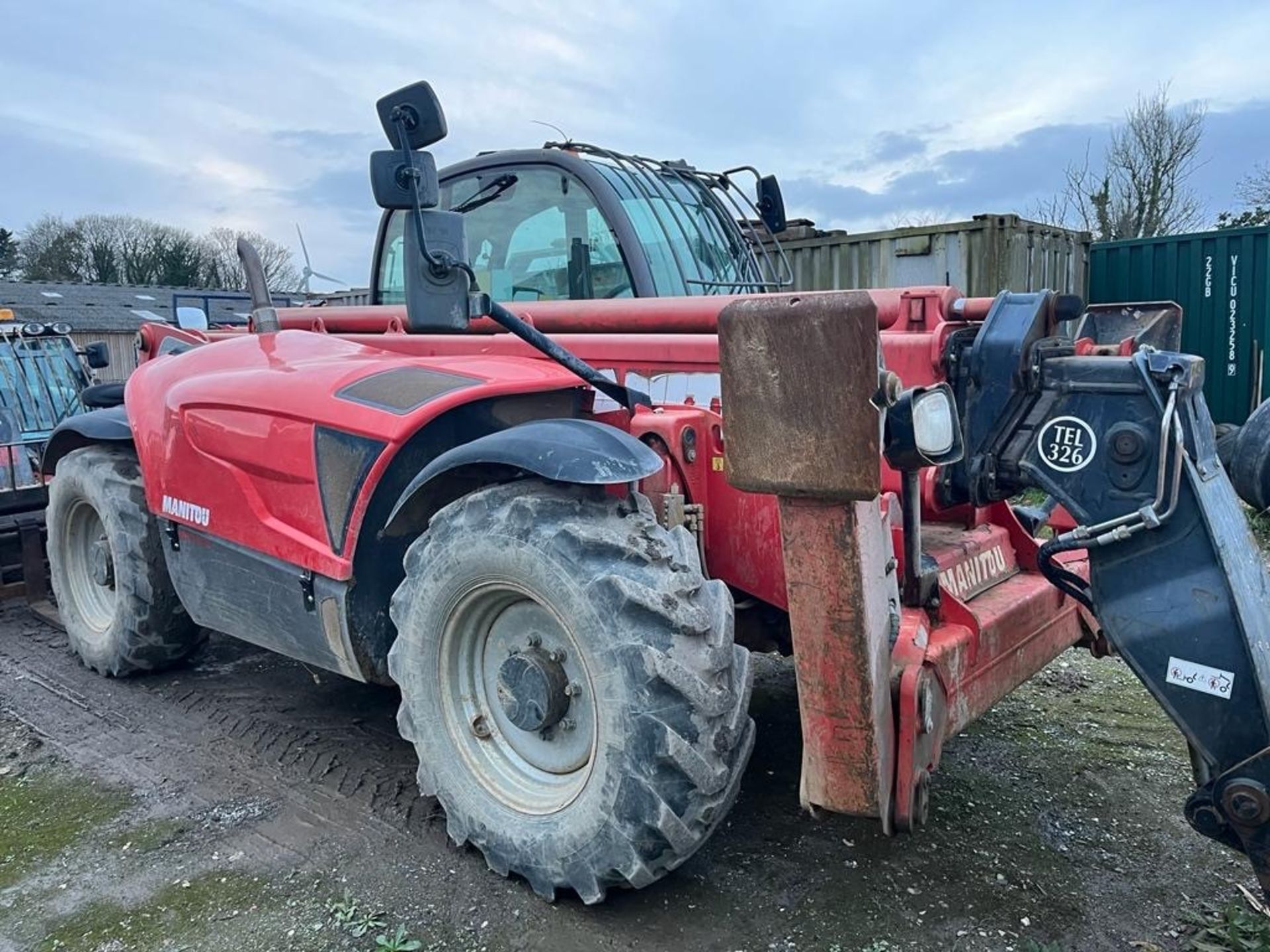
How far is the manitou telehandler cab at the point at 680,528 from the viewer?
2357mm

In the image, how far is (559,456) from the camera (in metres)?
2.79

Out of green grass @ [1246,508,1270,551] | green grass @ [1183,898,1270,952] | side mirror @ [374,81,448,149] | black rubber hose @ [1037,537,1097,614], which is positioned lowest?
green grass @ [1246,508,1270,551]

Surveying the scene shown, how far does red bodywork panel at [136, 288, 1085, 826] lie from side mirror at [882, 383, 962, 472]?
180mm

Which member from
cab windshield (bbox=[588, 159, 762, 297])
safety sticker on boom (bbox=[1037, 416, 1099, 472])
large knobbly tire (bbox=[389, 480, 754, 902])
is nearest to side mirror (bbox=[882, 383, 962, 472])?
safety sticker on boom (bbox=[1037, 416, 1099, 472])

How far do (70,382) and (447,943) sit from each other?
6770 millimetres

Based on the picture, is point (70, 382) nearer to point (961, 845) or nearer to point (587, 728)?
point (587, 728)

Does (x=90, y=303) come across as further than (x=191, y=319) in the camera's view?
Yes

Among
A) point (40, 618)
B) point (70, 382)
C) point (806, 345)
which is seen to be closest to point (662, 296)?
point (806, 345)

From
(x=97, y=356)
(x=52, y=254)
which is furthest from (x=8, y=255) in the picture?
(x=97, y=356)

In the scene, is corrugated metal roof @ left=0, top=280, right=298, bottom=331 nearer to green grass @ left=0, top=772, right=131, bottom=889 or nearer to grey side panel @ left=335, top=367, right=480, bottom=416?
green grass @ left=0, top=772, right=131, bottom=889

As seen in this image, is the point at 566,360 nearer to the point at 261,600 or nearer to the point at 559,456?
the point at 559,456

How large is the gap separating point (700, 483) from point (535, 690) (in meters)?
0.81

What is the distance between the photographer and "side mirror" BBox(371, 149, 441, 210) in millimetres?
2912

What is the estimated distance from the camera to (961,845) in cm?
329
